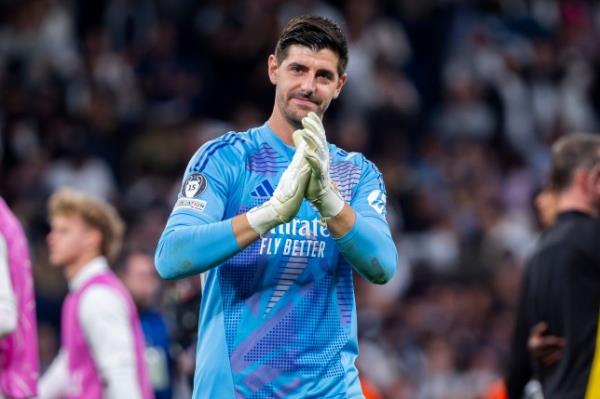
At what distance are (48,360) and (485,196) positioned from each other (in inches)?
227

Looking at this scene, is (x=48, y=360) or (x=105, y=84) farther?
(x=105, y=84)

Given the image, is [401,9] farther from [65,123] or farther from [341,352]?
[341,352]

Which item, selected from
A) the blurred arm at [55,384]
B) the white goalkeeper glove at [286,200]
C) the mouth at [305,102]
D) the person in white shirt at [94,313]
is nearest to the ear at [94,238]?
the person in white shirt at [94,313]

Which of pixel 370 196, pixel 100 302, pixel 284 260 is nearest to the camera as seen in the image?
pixel 284 260

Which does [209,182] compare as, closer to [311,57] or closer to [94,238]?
[311,57]

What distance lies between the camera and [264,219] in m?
4.17

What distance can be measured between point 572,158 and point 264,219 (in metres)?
2.20

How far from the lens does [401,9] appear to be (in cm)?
1598

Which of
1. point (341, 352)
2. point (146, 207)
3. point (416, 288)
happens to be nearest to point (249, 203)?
point (341, 352)

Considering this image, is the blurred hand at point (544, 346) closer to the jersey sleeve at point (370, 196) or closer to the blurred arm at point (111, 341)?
the jersey sleeve at point (370, 196)

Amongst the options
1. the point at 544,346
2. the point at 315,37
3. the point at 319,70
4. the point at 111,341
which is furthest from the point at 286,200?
the point at 111,341

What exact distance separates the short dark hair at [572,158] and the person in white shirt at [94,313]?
8.25 ft

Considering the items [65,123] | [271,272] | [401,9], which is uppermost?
[401,9]

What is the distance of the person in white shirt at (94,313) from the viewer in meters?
6.84
